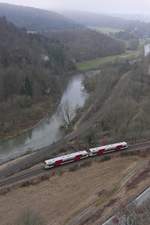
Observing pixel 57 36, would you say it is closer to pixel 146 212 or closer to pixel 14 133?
pixel 14 133

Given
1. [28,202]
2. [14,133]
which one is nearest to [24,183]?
[28,202]

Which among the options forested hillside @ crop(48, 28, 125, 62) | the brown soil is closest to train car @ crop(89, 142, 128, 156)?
the brown soil

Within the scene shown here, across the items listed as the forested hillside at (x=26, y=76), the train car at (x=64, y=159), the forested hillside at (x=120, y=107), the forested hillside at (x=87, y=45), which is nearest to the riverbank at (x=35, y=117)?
the forested hillside at (x=26, y=76)

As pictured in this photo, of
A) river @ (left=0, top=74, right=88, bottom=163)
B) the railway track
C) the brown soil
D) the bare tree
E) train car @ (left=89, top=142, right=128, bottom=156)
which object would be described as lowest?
river @ (left=0, top=74, right=88, bottom=163)

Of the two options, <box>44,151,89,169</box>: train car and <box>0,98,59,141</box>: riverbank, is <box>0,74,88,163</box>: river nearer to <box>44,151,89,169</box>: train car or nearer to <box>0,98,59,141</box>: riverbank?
<box>0,98,59,141</box>: riverbank

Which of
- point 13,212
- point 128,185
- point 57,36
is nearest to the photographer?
point 13,212
